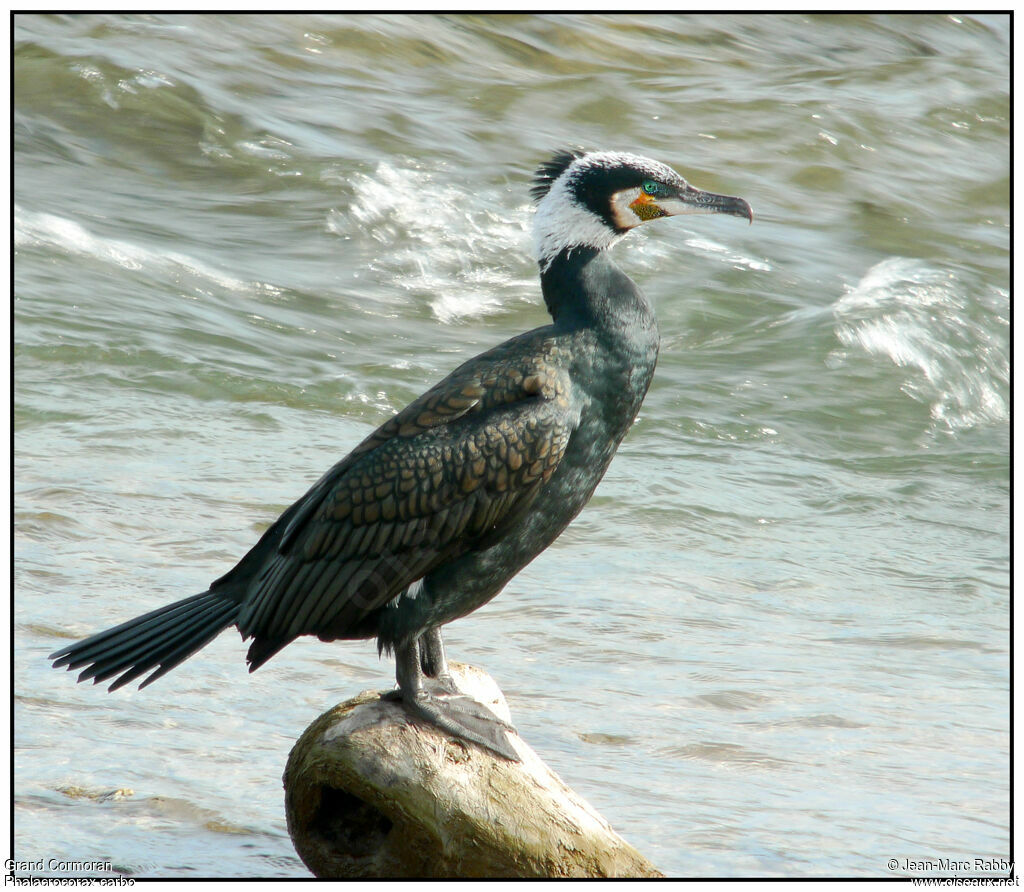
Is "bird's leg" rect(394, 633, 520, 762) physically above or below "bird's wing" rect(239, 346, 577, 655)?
below

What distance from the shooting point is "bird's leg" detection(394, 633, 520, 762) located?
4.34 metres

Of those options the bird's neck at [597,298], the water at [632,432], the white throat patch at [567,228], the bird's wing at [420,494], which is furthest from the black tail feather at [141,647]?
the white throat patch at [567,228]

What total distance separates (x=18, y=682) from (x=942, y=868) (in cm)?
356

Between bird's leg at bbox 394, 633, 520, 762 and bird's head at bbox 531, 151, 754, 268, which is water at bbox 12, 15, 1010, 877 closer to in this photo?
bird's leg at bbox 394, 633, 520, 762

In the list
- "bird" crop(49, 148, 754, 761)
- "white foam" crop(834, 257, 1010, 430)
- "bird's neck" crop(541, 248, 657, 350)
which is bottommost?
"white foam" crop(834, 257, 1010, 430)

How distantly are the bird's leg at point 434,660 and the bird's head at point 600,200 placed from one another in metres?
1.38

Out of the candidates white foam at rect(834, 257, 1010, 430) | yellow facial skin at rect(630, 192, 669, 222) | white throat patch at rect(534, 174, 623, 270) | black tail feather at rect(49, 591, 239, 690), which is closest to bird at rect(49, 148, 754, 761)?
black tail feather at rect(49, 591, 239, 690)

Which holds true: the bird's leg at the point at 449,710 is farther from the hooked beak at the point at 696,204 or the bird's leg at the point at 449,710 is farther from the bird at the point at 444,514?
the hooked beak at the point at 696,204

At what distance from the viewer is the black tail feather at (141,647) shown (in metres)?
4.51

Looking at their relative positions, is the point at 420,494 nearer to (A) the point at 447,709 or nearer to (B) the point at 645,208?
(A) the point at 447,709

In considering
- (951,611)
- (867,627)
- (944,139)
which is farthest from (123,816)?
(944,139)

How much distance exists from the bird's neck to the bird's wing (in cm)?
29

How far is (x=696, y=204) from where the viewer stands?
502 centimetres

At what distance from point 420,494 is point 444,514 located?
0.10m
